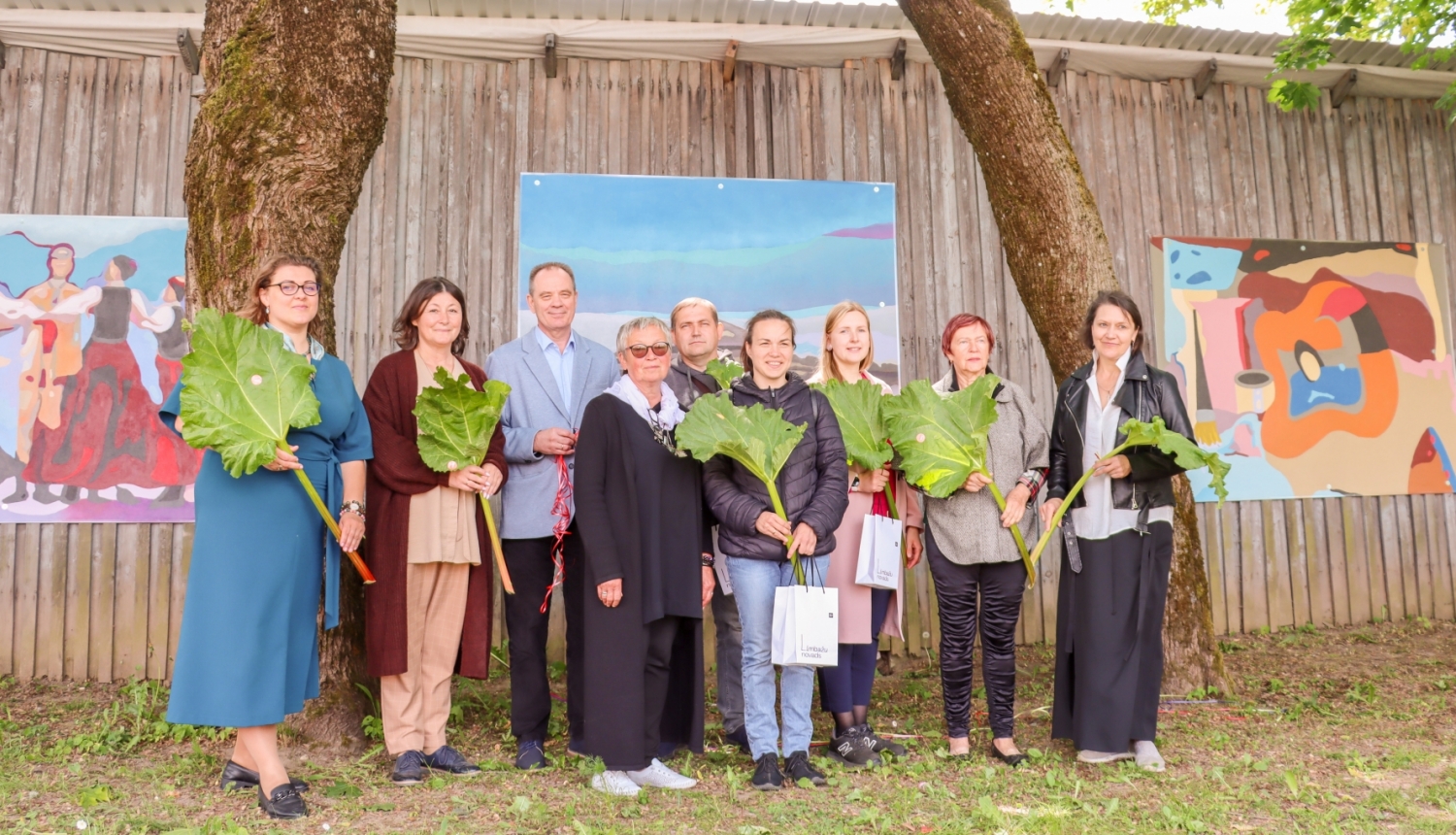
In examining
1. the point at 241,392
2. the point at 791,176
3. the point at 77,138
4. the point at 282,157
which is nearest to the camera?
the point at 241,392

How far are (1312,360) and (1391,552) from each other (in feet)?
5.62

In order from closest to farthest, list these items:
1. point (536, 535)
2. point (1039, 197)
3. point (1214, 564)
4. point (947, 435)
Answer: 1. point (947, 435)
2. point (536, 535)
3. point (1039, 197)
4. point (1214, 564)

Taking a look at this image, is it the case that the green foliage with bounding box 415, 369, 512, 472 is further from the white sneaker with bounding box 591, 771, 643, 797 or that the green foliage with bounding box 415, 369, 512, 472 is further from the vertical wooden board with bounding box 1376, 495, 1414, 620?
the vertical wooden board with bounding box 1376, 495, 1414, 620

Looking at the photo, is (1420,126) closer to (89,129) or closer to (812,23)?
(812,23)

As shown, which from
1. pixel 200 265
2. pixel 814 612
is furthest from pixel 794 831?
pixel 200 265

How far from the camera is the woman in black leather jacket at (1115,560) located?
4.12m

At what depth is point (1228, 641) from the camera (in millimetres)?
7070

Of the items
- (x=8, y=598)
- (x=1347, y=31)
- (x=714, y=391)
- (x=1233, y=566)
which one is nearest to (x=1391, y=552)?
(x=1233, y=566)

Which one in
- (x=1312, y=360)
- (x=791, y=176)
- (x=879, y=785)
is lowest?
(x=879, y=785)

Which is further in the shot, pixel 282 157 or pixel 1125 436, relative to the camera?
pixel 282 157

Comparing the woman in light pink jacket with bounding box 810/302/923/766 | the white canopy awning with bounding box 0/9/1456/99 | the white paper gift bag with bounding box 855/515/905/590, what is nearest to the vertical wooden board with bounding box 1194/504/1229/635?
the white canopy awning with bounding box 0/9/1456/99

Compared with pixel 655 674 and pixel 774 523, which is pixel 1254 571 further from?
pixel 655 674

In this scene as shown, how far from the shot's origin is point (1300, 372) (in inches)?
300

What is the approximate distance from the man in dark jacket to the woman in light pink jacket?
480 mm
